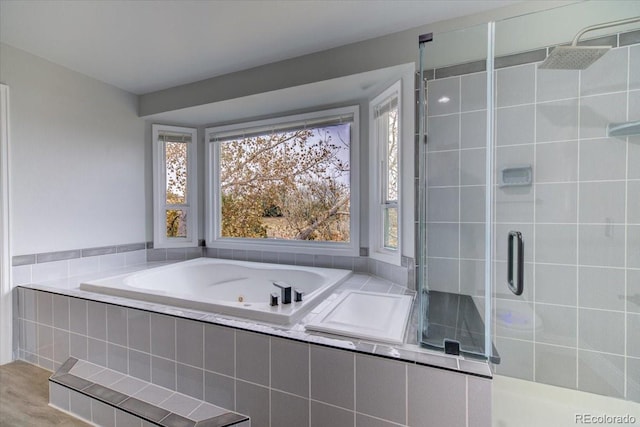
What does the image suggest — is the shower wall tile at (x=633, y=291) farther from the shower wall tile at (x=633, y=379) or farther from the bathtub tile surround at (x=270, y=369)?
the bathtub tile surround at (x=270, y=369)

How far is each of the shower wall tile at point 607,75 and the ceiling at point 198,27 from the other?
Result: 2.07ft

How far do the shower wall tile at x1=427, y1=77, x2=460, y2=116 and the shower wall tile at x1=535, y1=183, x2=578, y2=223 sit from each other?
0.68 m

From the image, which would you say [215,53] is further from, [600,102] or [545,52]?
[600,102]

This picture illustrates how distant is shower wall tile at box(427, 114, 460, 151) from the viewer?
1765 mm

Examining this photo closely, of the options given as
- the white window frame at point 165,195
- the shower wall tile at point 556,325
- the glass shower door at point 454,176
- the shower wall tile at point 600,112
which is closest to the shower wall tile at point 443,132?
the glass shower door at point 454,176

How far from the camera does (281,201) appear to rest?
2949 millimetres

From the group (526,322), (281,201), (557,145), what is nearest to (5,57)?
(281,201)

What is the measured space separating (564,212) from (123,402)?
2576mm

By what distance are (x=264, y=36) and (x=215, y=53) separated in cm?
48

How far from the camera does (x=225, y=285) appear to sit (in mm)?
2734

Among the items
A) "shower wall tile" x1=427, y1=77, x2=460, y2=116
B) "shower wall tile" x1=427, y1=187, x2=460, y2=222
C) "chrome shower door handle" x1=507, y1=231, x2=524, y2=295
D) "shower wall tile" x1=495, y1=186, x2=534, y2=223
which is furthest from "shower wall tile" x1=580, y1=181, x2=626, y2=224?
"shower wall tile" x1=427, y1=77, x2=460, y2=116

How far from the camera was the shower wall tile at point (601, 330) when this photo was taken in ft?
4.90

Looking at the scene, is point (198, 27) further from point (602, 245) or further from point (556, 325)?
point (556, 325)
